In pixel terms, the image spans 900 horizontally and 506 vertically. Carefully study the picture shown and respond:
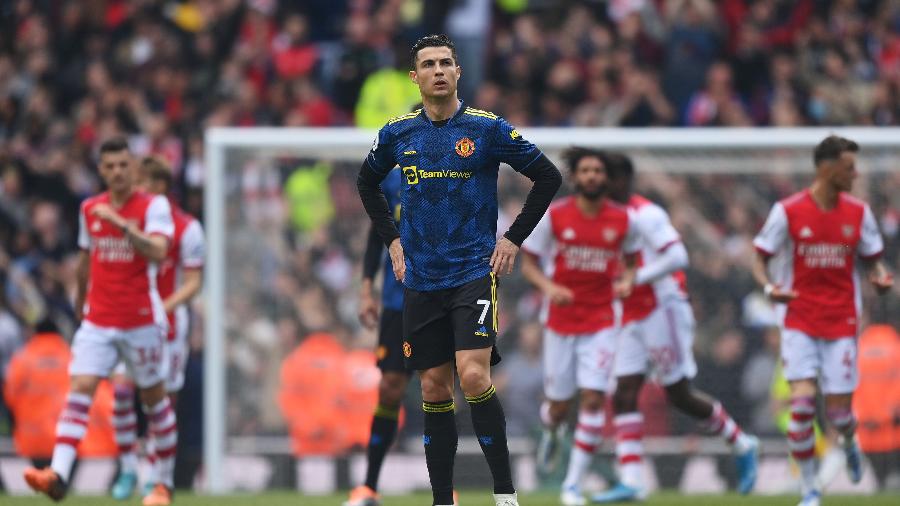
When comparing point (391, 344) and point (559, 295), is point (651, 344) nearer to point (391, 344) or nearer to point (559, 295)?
point (559, 295)

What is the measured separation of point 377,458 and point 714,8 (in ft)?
33.4

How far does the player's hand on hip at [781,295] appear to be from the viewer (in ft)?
35.6

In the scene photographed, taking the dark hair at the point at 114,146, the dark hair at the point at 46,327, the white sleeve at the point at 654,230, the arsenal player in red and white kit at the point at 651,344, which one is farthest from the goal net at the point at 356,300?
the dark hair at the point at 114,146

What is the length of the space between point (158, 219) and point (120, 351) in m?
0.97

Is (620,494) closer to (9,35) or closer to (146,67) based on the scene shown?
(146,67)

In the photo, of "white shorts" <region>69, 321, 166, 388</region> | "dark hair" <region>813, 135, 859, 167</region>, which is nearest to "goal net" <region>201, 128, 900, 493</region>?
"white shorts" <region>69, 321, 166, 388</region>

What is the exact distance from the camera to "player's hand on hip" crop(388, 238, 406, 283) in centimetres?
872

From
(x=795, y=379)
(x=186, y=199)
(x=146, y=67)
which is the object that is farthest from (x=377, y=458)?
(x=146, y=67)

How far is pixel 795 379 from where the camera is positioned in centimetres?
1109

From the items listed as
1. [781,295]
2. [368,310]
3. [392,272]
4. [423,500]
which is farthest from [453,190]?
[423,500]

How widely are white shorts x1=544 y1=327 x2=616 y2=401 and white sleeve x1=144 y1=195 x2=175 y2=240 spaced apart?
302 centimetres

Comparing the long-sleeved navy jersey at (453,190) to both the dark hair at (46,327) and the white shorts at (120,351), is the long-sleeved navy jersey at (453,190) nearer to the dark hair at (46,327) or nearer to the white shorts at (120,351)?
the white shorts at (120,351)

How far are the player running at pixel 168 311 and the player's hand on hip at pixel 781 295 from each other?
4.48 metres

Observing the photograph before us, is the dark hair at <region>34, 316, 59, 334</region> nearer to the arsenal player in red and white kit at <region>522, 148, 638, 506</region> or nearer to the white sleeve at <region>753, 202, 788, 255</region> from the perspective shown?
the arsenal player in red and white kit at <region>522, 148, 638, 506</region>
